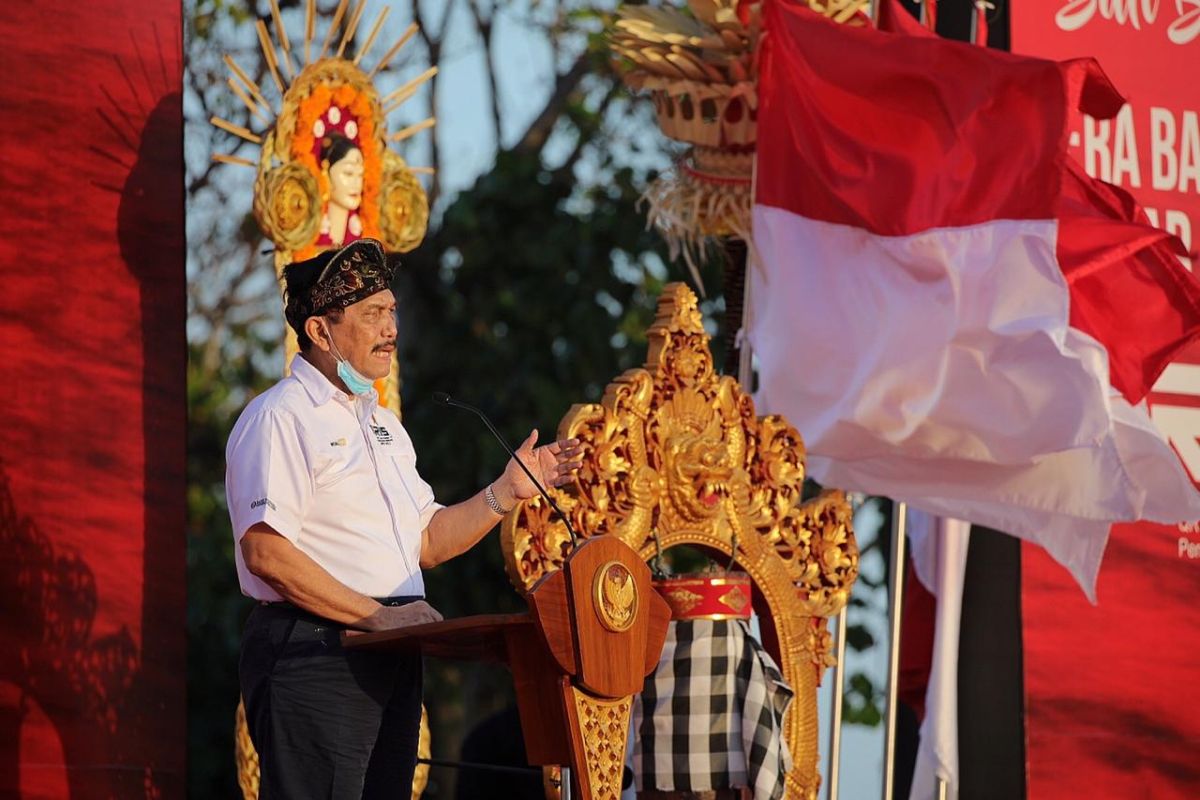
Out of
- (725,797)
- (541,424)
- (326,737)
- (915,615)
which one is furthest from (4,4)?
(541,424)

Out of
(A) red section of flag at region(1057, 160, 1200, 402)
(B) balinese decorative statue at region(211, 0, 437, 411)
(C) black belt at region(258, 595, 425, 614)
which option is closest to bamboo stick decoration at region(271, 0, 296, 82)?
(B) balinese decorative statue at region(211, 0, 437, 411)

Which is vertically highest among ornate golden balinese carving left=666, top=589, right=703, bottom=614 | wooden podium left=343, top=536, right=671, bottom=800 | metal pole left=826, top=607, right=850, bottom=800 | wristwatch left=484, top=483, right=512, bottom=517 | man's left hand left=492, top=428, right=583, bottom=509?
man's left hand left=492, top=428, right=583, bottom=509

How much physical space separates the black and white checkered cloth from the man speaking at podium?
96 cm

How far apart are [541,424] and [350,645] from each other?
5204 mm

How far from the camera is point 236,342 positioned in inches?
365

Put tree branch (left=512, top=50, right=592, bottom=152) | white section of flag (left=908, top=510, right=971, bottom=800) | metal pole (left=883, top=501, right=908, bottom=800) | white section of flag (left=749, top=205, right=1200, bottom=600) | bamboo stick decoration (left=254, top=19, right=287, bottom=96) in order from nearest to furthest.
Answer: bamboo stick decoration (left=254, top=19, right=287, bottom=96) → white section of flag (left=749, top=205, right=1200, bottom=600) → metal pole (left=883, top=501, right=908, bottom=800) → white section of flag (left=908, top=510, right=971, bottom=800) → tree branch (left=512, top=50, right=592, bottom=152)

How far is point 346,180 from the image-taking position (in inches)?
181

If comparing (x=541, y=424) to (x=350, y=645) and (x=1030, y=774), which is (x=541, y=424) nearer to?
(x=1030, y=774)

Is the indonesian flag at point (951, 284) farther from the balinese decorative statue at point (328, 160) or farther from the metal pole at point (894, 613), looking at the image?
the balinese decorative statue at point (328, 160)

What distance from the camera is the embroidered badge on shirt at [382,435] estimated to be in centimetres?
316

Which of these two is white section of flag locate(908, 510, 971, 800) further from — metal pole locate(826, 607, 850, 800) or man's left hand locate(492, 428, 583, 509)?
man's left hand locate(492, 428, 583, 509)

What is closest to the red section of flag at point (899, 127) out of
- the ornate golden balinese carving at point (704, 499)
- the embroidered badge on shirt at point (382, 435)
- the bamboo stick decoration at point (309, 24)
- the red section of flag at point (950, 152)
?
the red section of flag at point (950, 152)

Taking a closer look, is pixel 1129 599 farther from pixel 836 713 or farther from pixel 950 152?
pixel 950 152

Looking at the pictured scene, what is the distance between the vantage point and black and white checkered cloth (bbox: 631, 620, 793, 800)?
397cm
